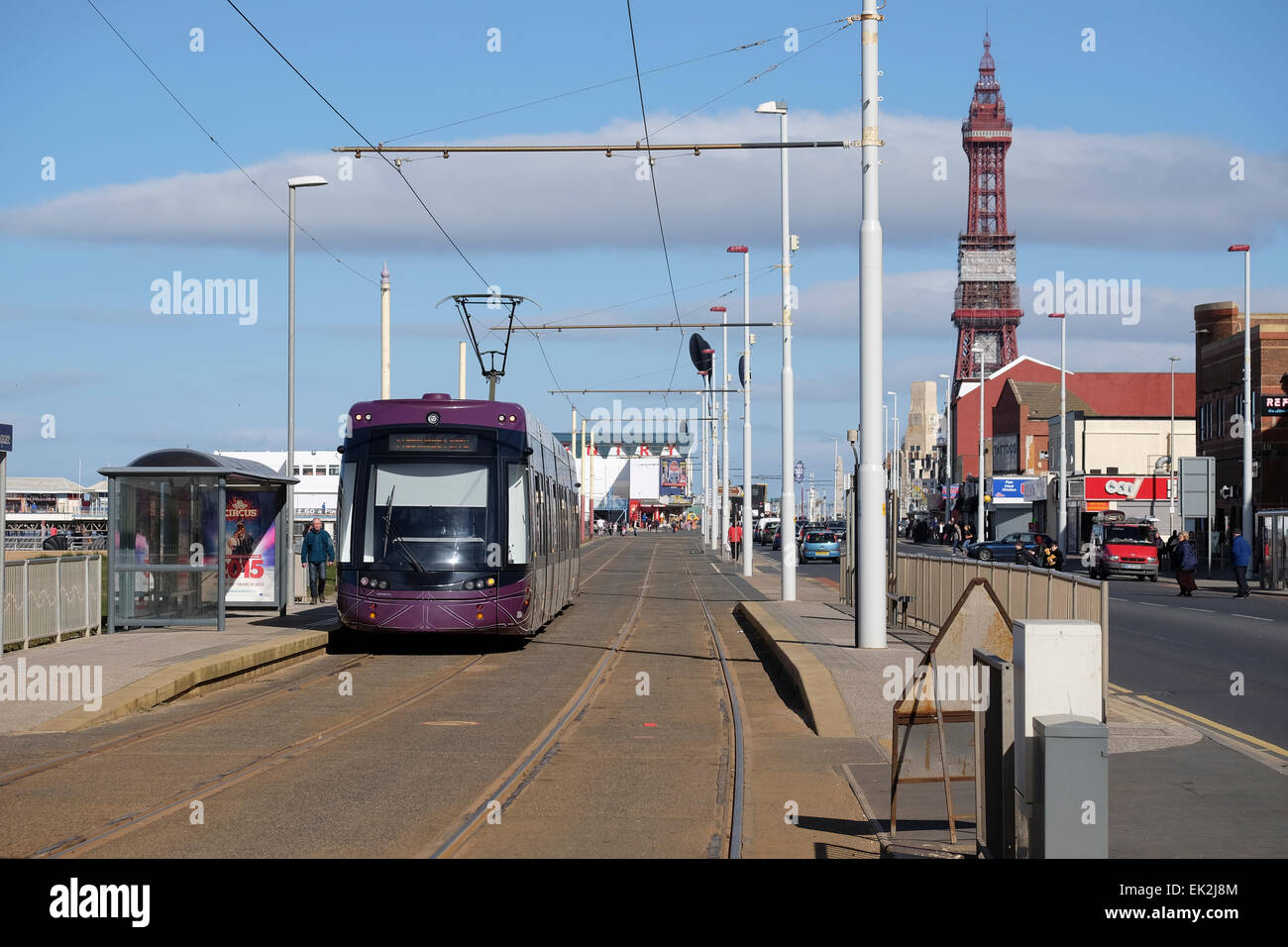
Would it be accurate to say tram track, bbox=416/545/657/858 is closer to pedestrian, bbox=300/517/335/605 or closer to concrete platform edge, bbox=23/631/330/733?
concrete platform edge, bbox=23/631/330/733

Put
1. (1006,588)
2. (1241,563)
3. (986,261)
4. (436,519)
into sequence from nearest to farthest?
(1006,588), (436,519), (1241,563), (986,261)

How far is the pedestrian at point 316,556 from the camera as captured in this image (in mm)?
28359

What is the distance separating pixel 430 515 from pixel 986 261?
512 feet

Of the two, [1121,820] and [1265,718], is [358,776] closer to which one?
[1121,820]

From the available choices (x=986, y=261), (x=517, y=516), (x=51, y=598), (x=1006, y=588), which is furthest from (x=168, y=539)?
(x=986, y=261)

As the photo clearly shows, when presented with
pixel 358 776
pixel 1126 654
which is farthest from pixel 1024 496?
pixel 358 776

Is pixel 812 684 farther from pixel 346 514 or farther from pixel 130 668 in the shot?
pixel 346 514

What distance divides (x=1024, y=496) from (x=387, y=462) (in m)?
76.9

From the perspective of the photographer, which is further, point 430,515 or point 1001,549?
point 1001,549

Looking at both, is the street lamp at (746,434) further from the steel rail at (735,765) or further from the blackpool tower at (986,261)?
the blackpool tower at (986,261)

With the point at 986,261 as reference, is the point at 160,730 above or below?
below

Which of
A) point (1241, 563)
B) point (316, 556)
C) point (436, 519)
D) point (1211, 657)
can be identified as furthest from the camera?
point (1241, 563)

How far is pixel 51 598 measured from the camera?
63.0 feet

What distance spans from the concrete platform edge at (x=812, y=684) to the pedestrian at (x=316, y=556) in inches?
408
